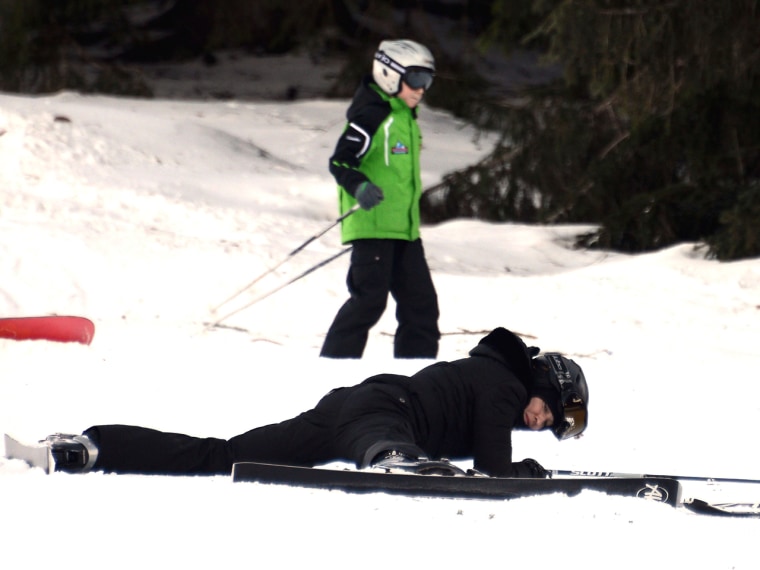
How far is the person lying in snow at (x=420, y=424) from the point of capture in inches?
153

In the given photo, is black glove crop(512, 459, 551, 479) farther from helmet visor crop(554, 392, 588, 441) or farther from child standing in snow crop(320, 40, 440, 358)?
child standing in snow crop(320, 40, 440, 358)

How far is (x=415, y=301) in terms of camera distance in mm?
6023

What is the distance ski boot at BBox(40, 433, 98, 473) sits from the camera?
3754 mm

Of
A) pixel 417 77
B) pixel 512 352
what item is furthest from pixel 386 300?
pixel 512 352

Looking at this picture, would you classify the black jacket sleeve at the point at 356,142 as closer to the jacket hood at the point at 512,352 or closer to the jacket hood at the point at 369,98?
the jacket hood at the point at 369,98

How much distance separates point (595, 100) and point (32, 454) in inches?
271

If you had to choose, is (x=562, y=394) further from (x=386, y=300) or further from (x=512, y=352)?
(x=386, y=300)

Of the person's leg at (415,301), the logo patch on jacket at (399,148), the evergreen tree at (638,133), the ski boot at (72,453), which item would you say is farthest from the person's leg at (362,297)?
the evergreen tree at (638,133)

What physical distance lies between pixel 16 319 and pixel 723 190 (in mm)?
5054

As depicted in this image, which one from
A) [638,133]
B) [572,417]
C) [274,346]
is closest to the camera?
[572,417]

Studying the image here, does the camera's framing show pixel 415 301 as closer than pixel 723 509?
No

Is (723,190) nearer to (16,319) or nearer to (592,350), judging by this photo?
(592,350)

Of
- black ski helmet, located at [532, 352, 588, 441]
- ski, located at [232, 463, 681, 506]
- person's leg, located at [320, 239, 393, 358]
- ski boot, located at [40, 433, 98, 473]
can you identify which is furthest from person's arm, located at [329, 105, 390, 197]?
ski, located at [232, 463, 681, 506]

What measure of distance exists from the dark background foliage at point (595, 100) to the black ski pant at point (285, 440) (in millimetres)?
4385
